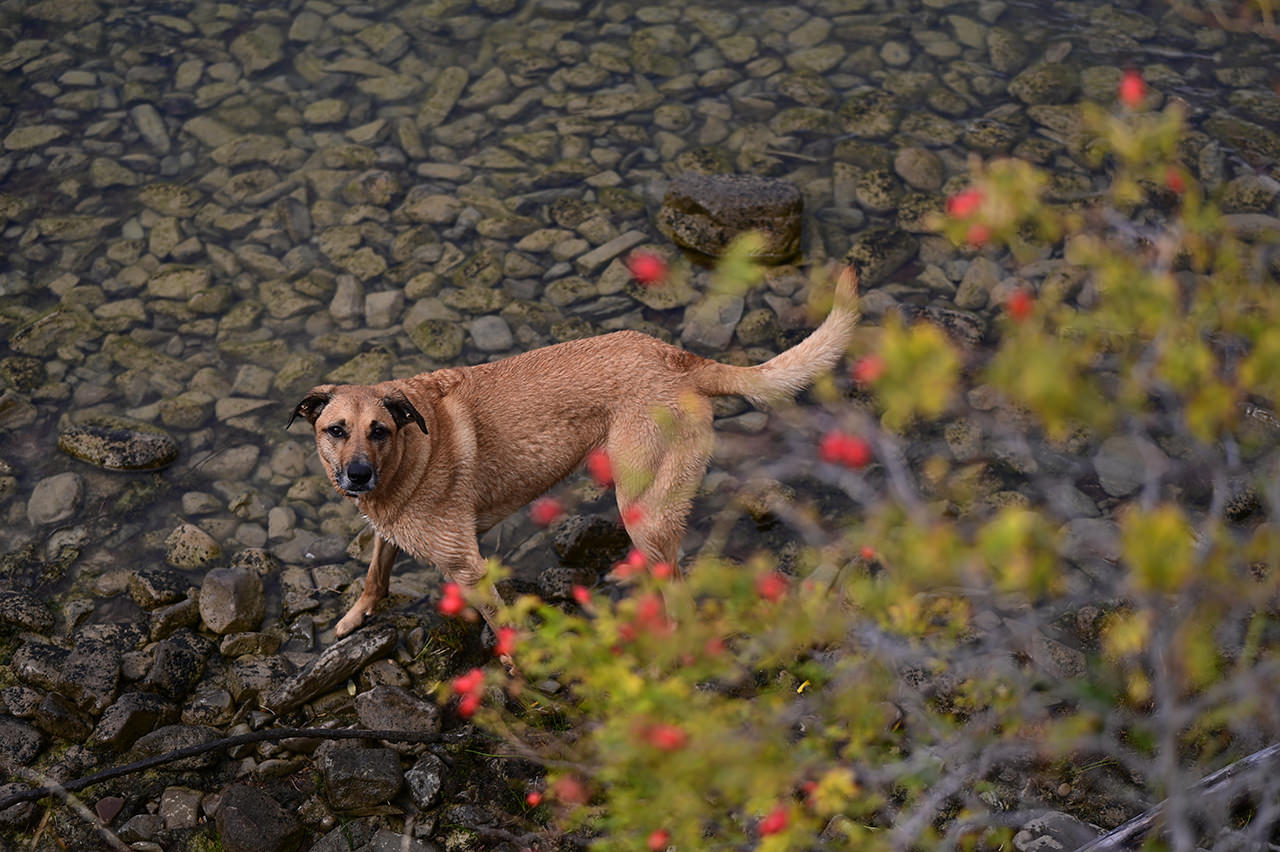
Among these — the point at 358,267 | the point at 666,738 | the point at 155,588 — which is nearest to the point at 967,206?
the point at 666,738

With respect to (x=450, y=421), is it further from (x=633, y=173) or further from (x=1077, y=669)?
(x=633, y=173)

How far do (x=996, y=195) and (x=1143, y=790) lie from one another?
379cm

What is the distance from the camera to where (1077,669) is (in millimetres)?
6070

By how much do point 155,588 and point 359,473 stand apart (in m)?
2.17

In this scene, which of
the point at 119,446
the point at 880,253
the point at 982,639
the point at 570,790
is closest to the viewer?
the point at 570,790

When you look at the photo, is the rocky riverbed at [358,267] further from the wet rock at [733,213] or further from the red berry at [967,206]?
the red berry at [967,206]

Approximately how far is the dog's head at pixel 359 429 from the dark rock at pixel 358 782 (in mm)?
1461

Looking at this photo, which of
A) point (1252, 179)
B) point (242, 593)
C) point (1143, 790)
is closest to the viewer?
point (1143, 790)

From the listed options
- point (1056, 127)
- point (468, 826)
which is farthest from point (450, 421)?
point (1056, 127)

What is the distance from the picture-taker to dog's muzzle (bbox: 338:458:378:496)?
564 cm

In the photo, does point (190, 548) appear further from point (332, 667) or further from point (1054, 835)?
point (1054, 835)

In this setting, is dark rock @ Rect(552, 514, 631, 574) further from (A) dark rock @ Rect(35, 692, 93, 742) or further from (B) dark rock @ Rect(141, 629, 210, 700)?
(A) dark rock @ Rect(35, 692, 93, 742)

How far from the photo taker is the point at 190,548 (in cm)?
724

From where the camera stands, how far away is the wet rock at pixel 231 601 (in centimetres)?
664
